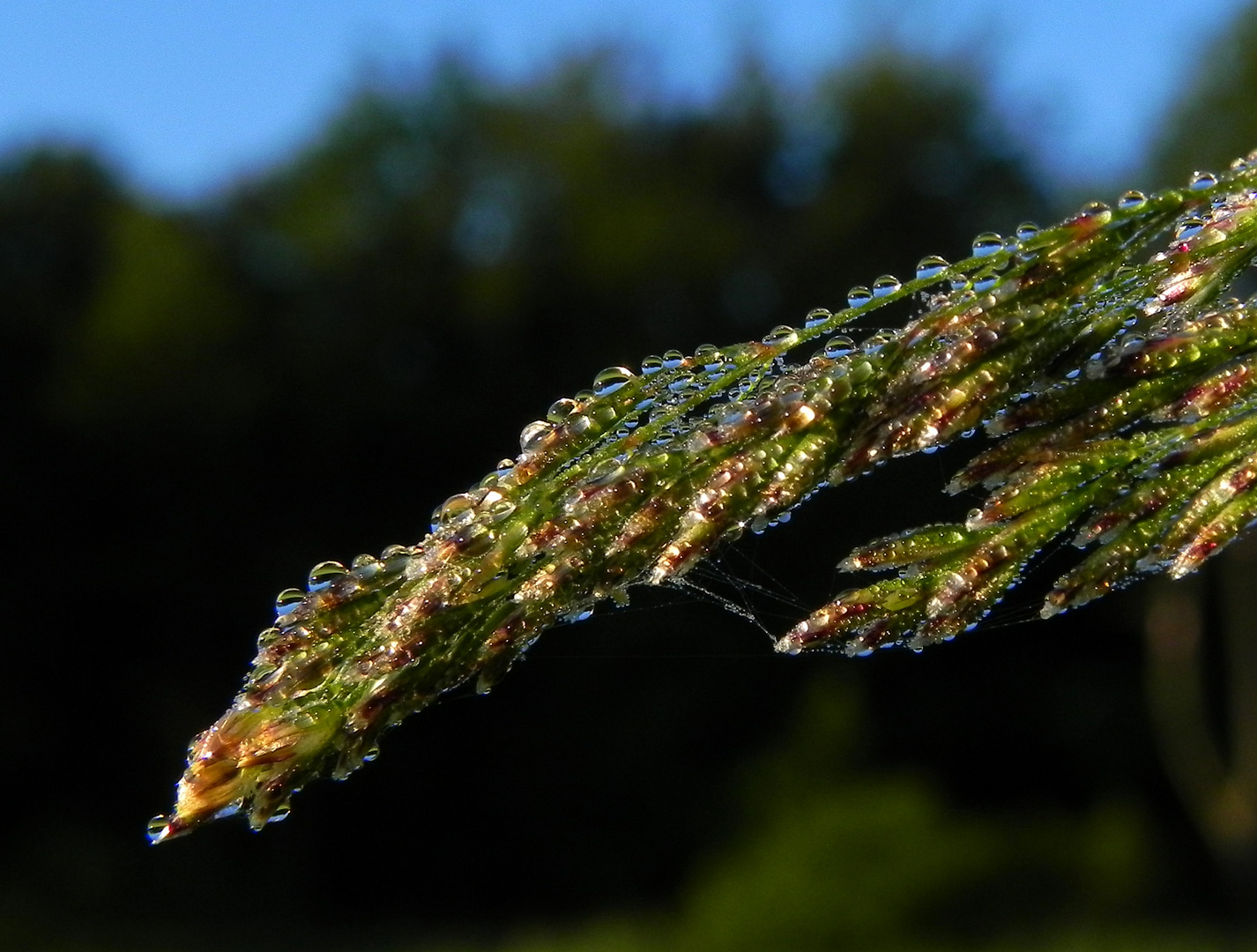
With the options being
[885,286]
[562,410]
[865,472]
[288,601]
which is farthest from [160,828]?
[885,286]

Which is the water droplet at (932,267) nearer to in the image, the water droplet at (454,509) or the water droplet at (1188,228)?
the water droplet at (1188,228)

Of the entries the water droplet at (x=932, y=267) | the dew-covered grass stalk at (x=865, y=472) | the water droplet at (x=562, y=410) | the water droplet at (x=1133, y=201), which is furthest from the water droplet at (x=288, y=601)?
the water droplet at (x=1133, y=201)

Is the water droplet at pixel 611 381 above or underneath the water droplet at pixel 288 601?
above

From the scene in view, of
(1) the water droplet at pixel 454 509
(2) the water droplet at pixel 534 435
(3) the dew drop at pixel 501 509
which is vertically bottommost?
(3) the dew drop at pixel 501 509

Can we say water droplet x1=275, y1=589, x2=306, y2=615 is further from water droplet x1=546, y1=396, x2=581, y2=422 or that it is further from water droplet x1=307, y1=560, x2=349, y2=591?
water droplet x1=546, y1=396, x2=581, y2=422

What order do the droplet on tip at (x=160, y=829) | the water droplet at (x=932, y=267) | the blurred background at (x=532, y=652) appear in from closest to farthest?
1. the droplet on tip at (x=160, y=829)
2. the water droplet at (x=932, y=267)
3. the blurred background at (x=532, y=652)

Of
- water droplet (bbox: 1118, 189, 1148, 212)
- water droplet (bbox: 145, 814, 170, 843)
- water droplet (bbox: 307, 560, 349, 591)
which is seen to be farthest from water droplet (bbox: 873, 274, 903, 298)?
water droplet (bbox: 145, 814, 170, 843)

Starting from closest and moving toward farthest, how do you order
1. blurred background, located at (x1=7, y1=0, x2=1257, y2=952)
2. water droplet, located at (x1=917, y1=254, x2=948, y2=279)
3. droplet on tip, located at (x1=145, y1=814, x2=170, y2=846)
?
droplet on tip, located at (x1=145, y1=814, x2=170, y2=846), water droplet, located at (x1=917, y1=254, x2=948, y2=279), blurred background, located at (x1=7, y1=0, x2=1257, y2=952)
